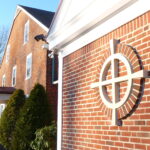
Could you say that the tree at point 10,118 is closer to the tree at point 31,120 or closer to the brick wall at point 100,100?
the tree at point 31,120

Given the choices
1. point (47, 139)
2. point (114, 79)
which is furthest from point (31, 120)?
point (114, 79)

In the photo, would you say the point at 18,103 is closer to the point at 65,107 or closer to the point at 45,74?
the point at 45,74

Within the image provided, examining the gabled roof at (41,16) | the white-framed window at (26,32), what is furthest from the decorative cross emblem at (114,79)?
the white-framed window at (26,32)

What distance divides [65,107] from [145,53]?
110 inches

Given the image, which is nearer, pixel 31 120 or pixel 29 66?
pixel 31 120

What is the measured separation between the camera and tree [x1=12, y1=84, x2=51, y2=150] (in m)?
10.5

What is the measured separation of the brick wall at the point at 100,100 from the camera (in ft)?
13.4

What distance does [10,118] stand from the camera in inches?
540

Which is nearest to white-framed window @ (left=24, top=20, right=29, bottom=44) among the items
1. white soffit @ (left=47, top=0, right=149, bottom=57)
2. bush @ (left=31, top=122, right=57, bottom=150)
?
bush @ (left=31, top=122, right=57, bottom=150)

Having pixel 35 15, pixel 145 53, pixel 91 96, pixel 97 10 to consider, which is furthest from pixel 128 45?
pixel 35 15

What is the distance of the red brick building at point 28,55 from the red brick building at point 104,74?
6.99 metres

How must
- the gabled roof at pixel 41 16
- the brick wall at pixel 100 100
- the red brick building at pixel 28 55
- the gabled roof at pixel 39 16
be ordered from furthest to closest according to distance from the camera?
the gabled roof at pixel 41 16 < the gabled roof at pixel 39 16 < the red brick building at pixel 28 55 < the brick wall at pixel 100 100

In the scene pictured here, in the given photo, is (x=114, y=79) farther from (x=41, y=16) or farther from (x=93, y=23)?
(x=41, y=16)

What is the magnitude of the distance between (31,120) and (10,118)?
10.7ft
